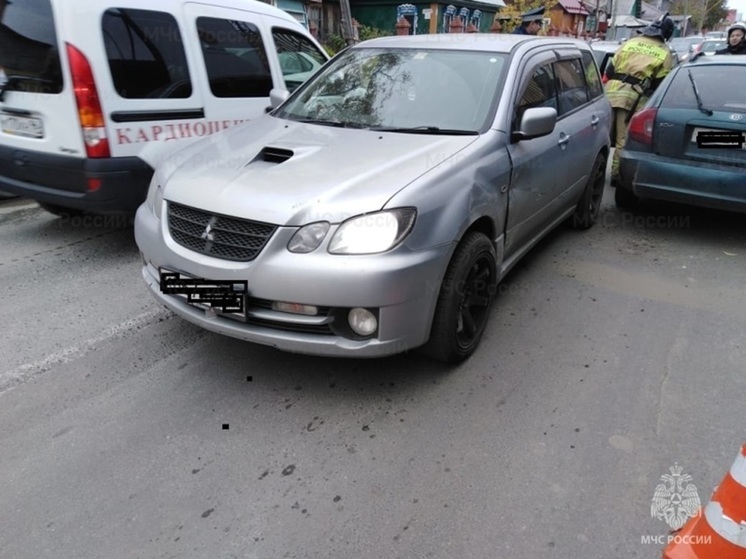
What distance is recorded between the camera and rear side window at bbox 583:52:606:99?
17.4 ft

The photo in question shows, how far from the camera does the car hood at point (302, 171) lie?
105 inches

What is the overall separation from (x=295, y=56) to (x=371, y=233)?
161 inches

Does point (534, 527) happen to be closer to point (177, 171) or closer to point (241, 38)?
point (177, 171)

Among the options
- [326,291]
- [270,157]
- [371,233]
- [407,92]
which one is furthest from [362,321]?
[407,92]

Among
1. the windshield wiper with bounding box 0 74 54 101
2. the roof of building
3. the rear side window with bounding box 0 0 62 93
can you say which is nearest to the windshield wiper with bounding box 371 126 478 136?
the rear side window with bounding box 0 0 62 93

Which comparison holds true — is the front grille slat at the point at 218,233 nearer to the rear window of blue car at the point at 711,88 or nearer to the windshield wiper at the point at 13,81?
the windshield wiper at the point at 13,81

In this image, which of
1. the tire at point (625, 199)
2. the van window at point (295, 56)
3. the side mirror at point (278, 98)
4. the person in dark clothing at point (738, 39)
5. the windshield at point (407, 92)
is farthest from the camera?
the person in dark clothing at point (738, 39)

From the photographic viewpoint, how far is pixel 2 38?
4.38 m

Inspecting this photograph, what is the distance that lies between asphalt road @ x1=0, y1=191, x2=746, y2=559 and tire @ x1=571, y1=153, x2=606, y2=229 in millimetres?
1501

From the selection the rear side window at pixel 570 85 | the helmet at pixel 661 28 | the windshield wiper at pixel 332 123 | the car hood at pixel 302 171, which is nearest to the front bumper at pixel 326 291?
the car hood at pixel 302 171

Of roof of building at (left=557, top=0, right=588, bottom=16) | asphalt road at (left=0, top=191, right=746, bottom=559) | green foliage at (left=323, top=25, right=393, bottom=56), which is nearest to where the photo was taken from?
asphalt road at (left=0, top=191, right=746, bottom=559)

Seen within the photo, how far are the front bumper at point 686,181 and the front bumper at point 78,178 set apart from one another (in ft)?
14.3

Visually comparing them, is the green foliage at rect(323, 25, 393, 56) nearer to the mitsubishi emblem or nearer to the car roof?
the car roof

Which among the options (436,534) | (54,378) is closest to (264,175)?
(54,378)
